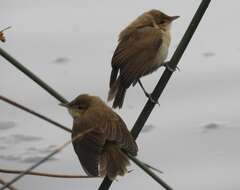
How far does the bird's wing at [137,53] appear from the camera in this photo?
13.6ft

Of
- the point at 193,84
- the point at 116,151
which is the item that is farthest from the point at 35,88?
the point at 116,151

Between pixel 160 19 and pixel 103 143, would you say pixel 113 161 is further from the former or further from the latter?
pixel 160 19

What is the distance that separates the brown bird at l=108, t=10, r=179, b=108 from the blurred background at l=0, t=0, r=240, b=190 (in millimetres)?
603

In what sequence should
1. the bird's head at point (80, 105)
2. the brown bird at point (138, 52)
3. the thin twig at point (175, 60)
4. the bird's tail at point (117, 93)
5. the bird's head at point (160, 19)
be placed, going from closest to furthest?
the thin twig at point (175, 60) < the bird's head at point (80, 105) < the bird's tail at point (117, 93) < the brown bird at point (138, 52) < the bird's head at point (160, 19)

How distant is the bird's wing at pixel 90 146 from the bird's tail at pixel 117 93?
2.42 feet

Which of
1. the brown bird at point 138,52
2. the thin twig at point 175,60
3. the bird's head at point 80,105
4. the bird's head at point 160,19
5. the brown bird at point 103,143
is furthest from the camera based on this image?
the bird's head at point 160,19

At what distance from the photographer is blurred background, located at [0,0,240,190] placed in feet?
Answer: 15.6

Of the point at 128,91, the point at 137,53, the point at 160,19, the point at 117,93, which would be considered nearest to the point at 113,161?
the point at 117,93

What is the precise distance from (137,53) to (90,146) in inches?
51.7

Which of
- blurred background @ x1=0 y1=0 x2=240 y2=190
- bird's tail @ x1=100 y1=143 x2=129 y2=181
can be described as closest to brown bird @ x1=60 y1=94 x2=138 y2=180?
bird's tail @ x1=100 y1=143 x2=129 y2=181

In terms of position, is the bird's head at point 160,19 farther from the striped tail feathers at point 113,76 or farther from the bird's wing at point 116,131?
the bird's wing at point 116,131

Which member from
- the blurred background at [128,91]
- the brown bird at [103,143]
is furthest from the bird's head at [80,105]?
the blurred background at [128,91]

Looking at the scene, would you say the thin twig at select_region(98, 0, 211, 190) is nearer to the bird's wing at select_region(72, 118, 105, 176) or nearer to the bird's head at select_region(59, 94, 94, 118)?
the bird's wing at select_region(72, 118, 105, 176)

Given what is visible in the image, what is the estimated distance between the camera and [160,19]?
475 cm
